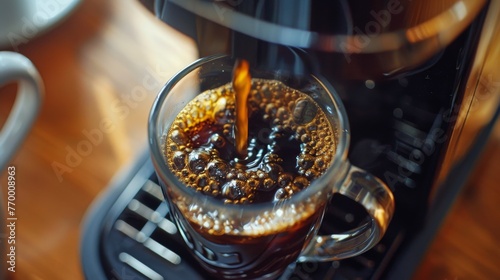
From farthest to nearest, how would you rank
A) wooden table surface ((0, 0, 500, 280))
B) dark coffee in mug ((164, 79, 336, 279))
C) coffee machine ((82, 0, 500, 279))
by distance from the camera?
wooden table surface ((0, 0, 500, 280)) → dark coffee in mug ((164, 79, 336, 279)) → coffee machine ((82, 0, 500, 279))

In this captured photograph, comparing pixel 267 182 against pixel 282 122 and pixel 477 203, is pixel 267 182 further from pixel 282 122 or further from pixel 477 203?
pixel 477 203

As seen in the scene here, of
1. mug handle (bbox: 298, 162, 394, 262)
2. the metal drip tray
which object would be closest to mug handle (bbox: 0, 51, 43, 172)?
the metal drip tray

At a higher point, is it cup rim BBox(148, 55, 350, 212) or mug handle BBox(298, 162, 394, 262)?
cup rim BBox(148, 55, 350, 212)

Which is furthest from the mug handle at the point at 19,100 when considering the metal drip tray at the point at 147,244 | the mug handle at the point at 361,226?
the mug handle at the point at 361,226

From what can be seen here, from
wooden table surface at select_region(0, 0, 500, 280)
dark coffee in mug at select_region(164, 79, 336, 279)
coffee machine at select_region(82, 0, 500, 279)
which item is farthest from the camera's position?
wooden table surface at select_region(0, 0, 500, 280)

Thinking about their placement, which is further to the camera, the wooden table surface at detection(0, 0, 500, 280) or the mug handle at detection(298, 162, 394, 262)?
the wooden table surface at detection(0, 0, 500, 280)

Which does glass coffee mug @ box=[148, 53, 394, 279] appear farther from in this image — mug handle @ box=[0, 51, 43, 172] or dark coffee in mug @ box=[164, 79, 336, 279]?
mug handle @ box=[0, 51, 43, 172]

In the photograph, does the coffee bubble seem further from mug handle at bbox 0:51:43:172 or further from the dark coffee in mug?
mug handle at bbox 0:51:43:172

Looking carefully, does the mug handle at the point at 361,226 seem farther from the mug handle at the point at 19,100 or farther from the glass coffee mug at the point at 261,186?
the mug handle at the point at 19,100
